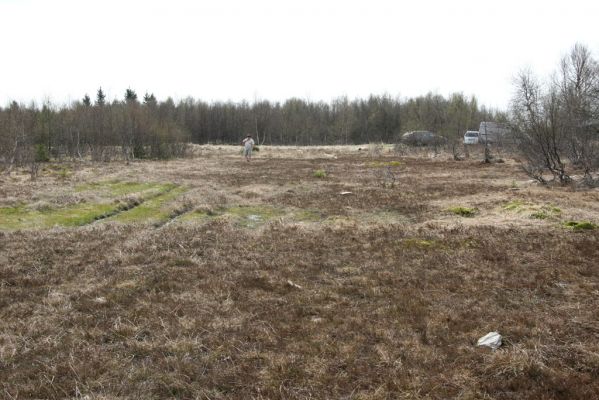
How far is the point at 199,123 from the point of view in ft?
281

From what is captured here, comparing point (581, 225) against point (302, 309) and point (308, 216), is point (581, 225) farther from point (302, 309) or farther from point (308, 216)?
point (302, 309)

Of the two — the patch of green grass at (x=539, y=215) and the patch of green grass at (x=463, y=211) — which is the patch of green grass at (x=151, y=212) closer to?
the patch of green grass at (x=463, y=211)

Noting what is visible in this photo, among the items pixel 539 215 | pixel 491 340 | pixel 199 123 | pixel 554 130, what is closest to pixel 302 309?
pixel 491 340

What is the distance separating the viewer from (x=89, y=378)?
181 inches

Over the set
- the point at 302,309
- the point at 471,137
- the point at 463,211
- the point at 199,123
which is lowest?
the point at 302,309

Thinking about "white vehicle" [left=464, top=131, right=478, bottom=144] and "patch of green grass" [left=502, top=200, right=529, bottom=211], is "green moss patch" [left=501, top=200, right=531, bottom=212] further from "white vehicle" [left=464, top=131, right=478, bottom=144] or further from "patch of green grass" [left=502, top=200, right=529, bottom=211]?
"white vehicle" [left=464, top=131, right=478, bottom=144]

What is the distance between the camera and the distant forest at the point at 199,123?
36812 millimetres

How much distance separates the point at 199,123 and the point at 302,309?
8303cm

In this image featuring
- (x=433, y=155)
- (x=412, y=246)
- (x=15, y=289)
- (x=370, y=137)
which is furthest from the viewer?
(x=370, y=137)

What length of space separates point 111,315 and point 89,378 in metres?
1.74

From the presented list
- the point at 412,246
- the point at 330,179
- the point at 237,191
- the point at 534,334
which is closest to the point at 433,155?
the point at 330,179

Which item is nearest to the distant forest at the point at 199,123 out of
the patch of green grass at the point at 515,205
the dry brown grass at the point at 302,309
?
the patch of green grass at the point at 515,205

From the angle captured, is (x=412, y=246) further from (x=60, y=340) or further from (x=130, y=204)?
(x=130, y=204)

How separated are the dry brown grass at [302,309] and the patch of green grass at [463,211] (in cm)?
88
